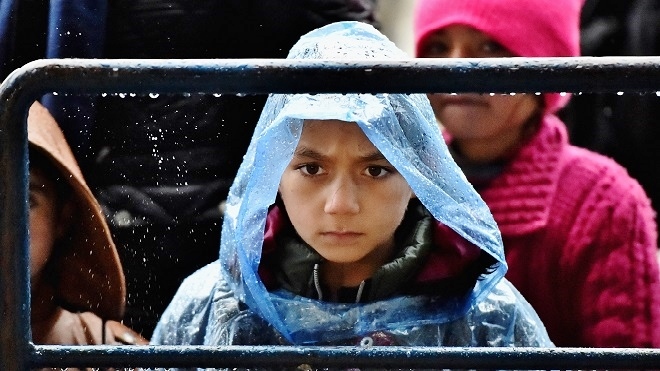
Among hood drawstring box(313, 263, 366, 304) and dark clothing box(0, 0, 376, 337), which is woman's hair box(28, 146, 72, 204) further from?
hood drawstring box(313, 263, 366, 304)

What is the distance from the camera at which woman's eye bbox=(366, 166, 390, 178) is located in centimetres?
116

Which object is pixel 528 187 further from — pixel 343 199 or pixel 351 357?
pixel 351 357

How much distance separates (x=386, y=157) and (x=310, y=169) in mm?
99

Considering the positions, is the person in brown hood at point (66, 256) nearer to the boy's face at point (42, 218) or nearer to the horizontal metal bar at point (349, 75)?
the boy's face at point (42, 218)

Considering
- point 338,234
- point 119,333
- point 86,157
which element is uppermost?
point 86,157

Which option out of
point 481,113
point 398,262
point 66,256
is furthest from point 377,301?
point 481,113

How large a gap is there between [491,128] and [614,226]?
27 cm

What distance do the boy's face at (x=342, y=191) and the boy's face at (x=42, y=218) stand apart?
0.36m

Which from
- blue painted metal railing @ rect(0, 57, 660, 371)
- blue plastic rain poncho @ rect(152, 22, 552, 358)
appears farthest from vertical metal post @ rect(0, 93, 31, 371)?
blue plastic rain poncho @ rect(152, 22, 552, 358)

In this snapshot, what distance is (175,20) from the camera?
1444mm

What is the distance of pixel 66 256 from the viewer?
4.55ft

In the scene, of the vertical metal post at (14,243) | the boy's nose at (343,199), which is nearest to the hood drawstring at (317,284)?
the boy's nose at (343,199)

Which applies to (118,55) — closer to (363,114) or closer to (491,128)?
(363,114)

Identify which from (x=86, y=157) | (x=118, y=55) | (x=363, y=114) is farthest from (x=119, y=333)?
(x=363, y=114)
